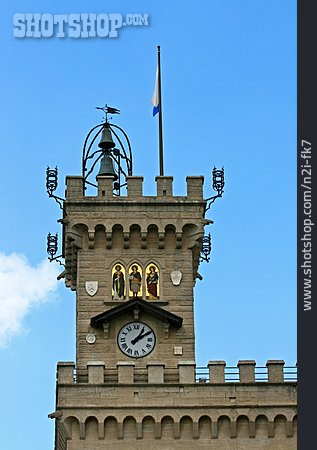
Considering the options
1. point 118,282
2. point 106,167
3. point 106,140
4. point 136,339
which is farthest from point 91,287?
point 106,140

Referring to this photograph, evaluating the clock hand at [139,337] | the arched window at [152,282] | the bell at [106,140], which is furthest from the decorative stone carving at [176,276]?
the bell at [106,140]

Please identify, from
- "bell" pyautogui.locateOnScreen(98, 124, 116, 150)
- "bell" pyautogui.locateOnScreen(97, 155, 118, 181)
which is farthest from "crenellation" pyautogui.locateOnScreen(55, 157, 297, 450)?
"bell" pyautogui.locateOnScreen(98, 124, 116, 150)

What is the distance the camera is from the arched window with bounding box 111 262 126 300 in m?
61.0

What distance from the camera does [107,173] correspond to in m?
64.0

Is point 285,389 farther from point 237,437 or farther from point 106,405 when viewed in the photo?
point 106,405

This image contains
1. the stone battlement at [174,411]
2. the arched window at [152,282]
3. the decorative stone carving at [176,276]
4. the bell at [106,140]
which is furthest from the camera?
the bell at [106,140]

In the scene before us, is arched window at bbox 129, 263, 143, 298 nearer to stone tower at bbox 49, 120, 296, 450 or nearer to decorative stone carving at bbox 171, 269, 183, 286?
stone tower at bbox 49, 120, 296, 450

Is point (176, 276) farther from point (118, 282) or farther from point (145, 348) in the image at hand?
point (145, 348)

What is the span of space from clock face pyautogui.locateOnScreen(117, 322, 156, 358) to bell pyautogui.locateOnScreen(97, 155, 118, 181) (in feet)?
23.7

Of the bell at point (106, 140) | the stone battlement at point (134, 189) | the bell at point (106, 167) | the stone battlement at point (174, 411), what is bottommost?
the stone battlement at point (174, 411)

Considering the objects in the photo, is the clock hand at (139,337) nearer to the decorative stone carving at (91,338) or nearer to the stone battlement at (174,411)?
the decorative stone carving at (91,338)

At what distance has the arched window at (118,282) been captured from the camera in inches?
2402

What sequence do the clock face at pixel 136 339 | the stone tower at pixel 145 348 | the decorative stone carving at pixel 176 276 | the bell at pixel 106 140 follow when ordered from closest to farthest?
the stone tower at pixel 145 348, the clock face at pixel 136 339, the decorative stone carving at pixel 176 276, the bell at pixel 106 140

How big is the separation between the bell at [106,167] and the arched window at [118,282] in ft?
15.1
